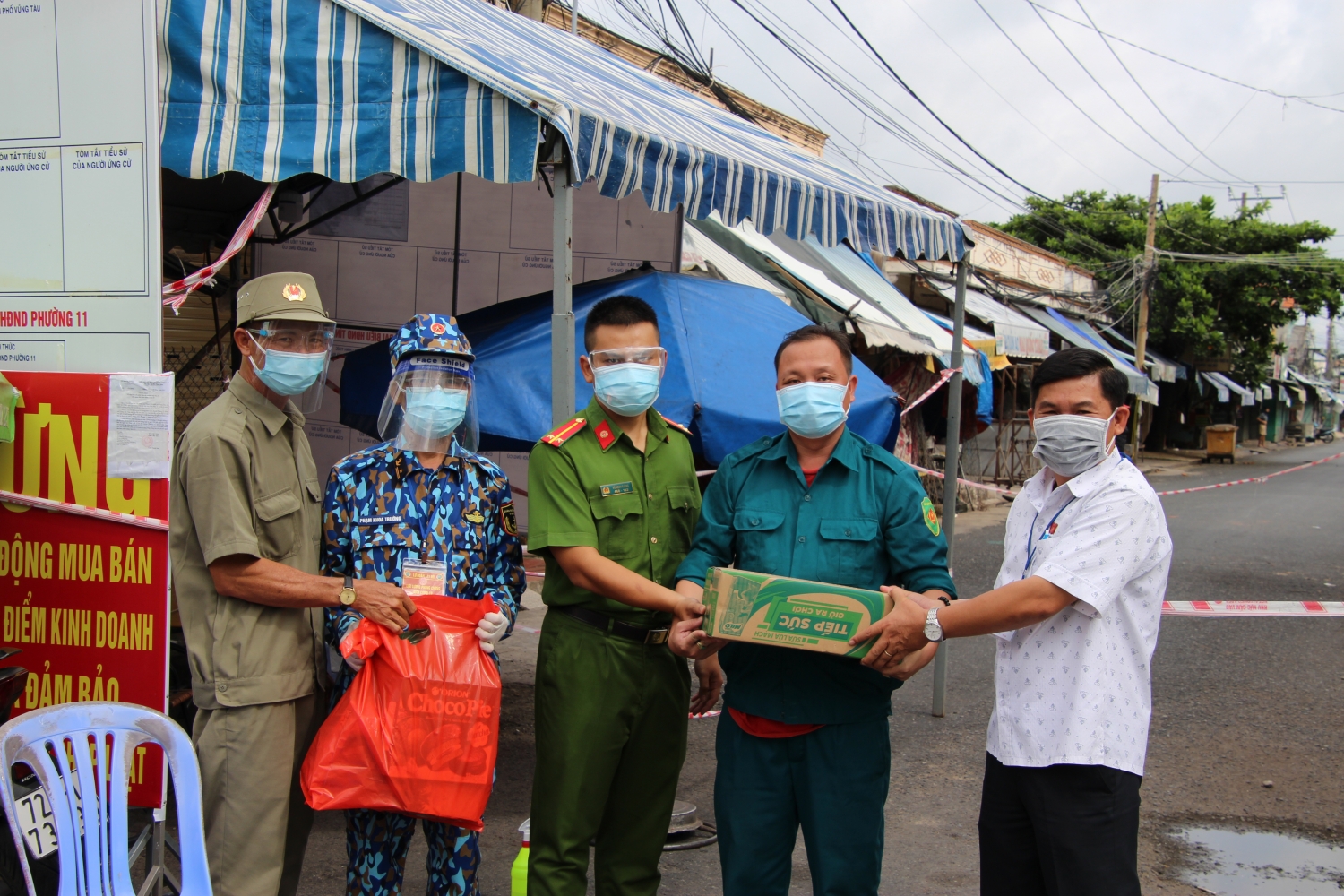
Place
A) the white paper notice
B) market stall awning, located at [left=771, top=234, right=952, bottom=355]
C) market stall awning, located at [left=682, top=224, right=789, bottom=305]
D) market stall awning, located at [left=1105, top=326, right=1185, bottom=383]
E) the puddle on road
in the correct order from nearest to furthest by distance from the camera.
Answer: the white paper notice → the puddle on road → market stall awning, located at [left=682, top=224, right=789, bottom=305] → market stall awning, located at [left=771, top=234, right=952, bottom=355] → market stall awning, located at [left=1105, top=326, right=1185, bottom=383]

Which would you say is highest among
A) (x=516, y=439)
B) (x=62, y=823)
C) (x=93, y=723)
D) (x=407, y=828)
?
(x=516, y=439)

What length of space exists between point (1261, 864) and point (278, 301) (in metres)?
4.12

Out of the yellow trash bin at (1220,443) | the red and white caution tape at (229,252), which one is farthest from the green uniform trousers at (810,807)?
the yellow trash bin at (1220,443)

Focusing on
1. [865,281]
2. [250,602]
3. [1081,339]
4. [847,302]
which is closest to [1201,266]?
[1081,339]

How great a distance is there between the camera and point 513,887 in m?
2.98

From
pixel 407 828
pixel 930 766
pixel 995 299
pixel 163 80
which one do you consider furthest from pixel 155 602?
pixel 995 299

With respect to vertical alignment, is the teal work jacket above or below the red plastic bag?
above

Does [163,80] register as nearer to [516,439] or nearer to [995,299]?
[516,439]

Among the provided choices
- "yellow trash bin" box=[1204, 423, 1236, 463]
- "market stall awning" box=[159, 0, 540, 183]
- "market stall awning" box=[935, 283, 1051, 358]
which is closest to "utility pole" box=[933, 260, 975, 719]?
"market stall awning" box=[159, 0, 540, 183]

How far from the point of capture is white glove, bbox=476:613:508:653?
101 inches

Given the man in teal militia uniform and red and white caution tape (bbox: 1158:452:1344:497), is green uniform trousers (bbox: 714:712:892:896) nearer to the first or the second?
the man in teal militia uniform

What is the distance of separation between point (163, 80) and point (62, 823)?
2346mm

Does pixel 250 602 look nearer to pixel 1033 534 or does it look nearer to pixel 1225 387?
pixel 1033 534

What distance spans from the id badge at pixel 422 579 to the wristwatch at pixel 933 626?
50.5 inches
